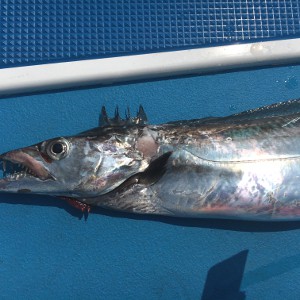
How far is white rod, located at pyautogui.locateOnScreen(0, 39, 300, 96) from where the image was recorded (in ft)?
9.98

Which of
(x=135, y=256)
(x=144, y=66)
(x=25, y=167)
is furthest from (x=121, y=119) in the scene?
(x=135, y=256)

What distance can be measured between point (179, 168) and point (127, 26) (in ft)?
4.13

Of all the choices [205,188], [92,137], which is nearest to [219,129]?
[205,188]

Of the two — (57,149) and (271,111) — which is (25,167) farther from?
(271,111)

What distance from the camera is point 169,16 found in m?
3.23

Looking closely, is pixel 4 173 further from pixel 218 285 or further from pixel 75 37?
pixel 218 285

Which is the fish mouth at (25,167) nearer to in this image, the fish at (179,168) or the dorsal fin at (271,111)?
the fish at (179,168)

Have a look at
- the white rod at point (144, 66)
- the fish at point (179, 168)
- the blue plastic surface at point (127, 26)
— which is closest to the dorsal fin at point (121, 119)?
the fish at point (179, 168)

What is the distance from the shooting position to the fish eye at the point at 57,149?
102 inches

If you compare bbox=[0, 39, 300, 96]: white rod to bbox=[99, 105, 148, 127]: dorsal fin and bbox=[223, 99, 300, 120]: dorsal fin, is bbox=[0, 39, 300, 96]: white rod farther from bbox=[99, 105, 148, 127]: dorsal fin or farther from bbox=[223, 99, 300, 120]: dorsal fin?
bbox=[223, 99, 300, 120]: dorsal fin

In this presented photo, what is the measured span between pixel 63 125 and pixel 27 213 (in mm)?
658

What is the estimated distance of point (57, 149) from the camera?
2.60m

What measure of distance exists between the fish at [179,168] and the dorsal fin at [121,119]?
0.37 ft

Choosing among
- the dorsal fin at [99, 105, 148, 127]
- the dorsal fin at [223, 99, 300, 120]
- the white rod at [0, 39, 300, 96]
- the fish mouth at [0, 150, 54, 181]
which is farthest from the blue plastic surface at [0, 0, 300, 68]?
the fish mouth at [0, 150, 54, 181]
